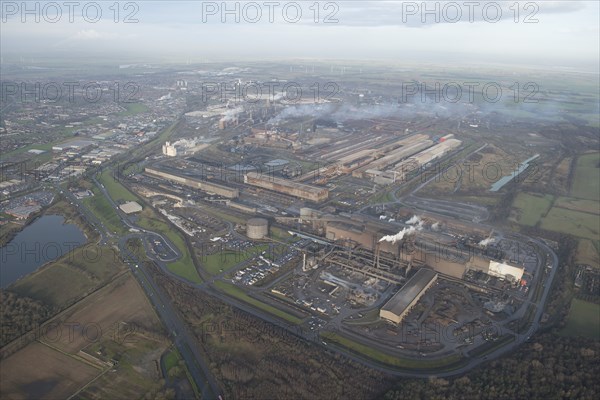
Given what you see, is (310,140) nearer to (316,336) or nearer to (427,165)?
(427,165)

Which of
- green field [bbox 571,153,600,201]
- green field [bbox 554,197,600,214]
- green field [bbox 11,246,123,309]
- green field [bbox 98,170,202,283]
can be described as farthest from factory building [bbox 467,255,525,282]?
green field [bbox 11,246,123,309]

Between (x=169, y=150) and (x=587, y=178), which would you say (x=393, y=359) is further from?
(x=169, y=150)

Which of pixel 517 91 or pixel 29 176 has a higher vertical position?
pixel 517 91

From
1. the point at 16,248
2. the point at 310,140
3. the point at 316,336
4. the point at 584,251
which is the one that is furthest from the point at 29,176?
the point at 584,251

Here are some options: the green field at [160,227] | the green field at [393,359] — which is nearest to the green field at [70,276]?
the green field at [160,227]

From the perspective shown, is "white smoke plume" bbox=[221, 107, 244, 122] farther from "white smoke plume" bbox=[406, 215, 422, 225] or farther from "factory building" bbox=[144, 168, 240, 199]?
"white smoke plume" bbox=[406, 215, 422, 225]

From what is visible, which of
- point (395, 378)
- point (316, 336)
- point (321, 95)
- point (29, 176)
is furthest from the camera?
point (321, 95)
